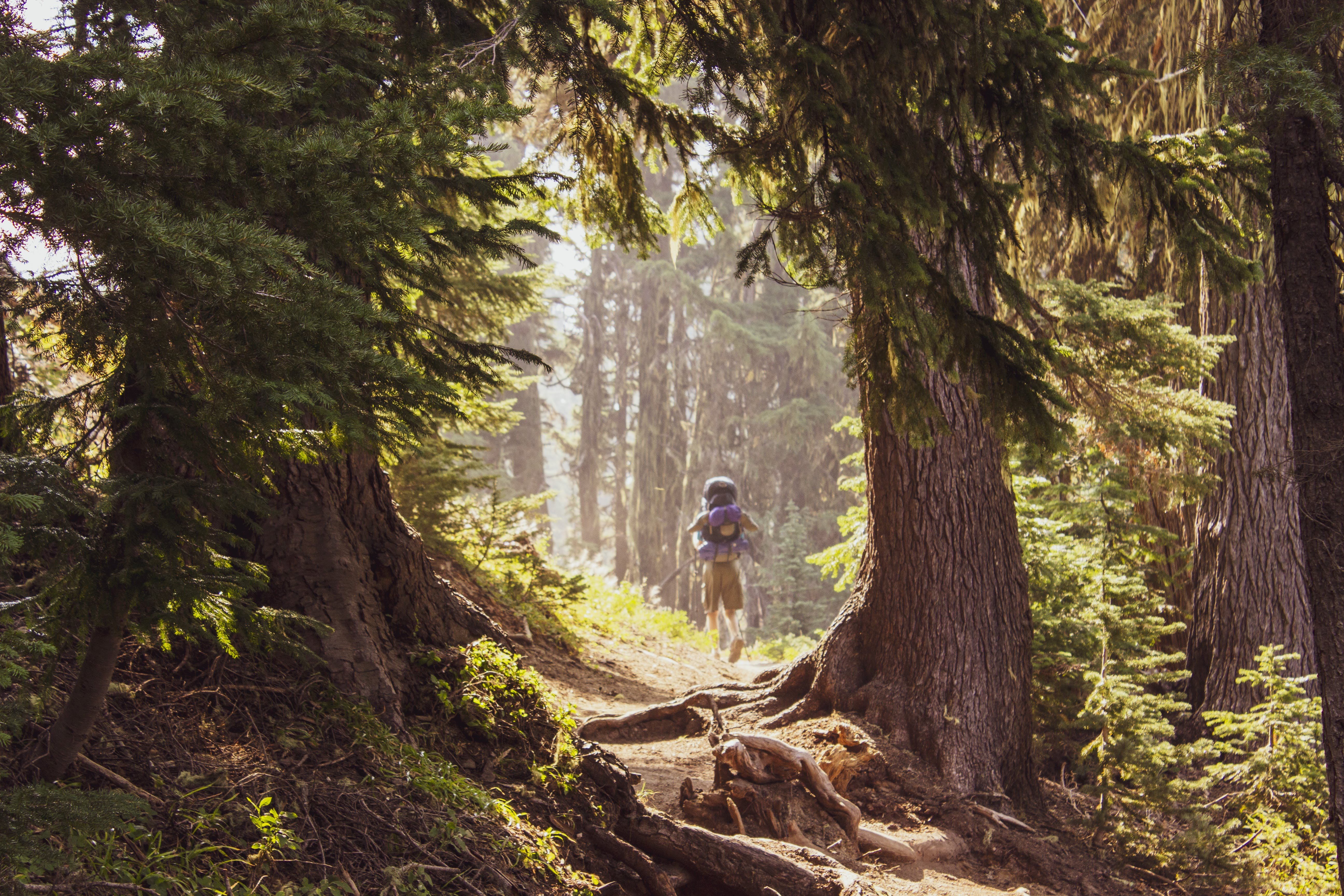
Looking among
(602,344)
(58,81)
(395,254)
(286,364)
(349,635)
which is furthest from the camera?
(602,344)

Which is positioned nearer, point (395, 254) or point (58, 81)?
point (58, 81)

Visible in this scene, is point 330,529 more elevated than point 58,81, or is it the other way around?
point 58,81

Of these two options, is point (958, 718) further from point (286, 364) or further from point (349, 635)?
point (286, 364)

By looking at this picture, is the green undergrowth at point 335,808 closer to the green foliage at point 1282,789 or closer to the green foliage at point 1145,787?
the green foliage at point 1145,787

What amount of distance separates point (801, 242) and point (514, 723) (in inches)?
111

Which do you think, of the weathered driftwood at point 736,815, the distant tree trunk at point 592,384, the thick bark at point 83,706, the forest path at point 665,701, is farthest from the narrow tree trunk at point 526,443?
the thick bark at point 83,706

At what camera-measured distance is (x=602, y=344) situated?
2430cm

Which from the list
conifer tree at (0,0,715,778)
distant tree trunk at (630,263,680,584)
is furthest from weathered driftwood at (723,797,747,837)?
distant tree trunk at (630,263,680,584)

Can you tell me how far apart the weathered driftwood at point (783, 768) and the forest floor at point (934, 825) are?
132mm

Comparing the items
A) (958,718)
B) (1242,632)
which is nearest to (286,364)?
(958,718)

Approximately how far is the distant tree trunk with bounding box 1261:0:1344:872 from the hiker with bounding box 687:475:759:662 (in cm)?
715

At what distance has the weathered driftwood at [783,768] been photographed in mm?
4660

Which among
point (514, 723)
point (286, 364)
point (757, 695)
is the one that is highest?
point (286, 364)

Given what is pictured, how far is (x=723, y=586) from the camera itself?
1134 centimetres
